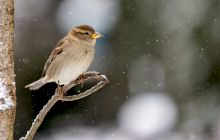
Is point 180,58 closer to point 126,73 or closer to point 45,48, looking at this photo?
point 126,73

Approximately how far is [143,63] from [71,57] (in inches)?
165

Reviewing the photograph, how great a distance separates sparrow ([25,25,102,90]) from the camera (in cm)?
417

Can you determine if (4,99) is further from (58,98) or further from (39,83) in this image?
(39,83)

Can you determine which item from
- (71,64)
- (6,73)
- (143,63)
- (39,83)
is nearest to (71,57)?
(71,64)

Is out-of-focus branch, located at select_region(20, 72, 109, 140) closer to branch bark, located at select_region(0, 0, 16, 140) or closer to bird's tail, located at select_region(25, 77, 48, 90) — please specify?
branch bark, located at select_region(0, 0, 16, 140)

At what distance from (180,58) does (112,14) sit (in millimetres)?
901

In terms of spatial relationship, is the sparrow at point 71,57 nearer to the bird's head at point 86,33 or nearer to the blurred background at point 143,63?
A: the bird's head at point 86,33

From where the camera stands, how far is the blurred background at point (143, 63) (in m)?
8.00

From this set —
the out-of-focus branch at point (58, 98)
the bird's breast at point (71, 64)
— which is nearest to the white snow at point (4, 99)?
the out-of-focus branch at point (58, 98)

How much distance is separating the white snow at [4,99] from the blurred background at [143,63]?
5144mm

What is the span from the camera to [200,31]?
325 inches

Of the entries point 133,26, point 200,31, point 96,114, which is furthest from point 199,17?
point 96,114

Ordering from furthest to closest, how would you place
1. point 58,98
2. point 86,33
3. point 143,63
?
point 143,63, point 86,33, point 58,98

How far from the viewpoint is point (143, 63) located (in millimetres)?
8406
